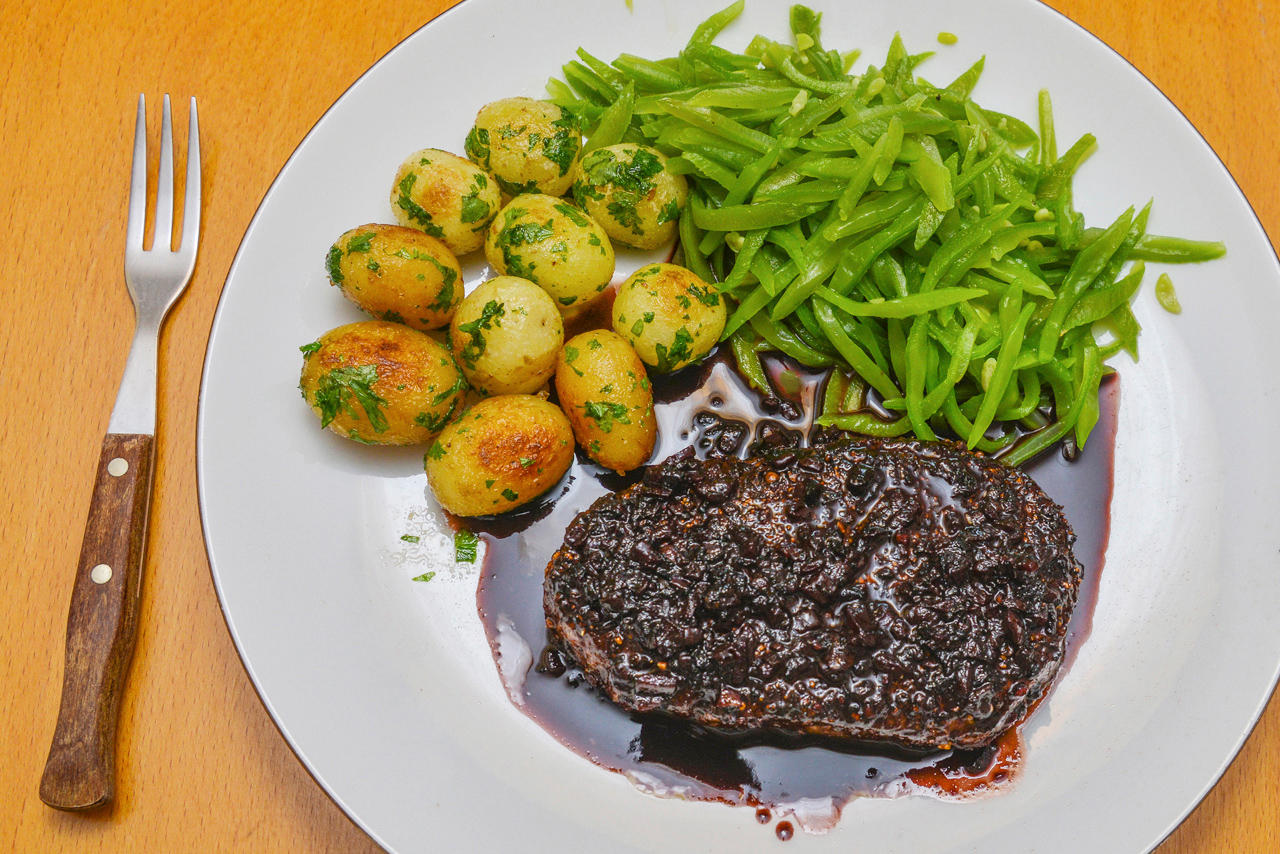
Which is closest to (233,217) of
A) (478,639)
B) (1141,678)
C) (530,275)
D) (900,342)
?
(530,275)

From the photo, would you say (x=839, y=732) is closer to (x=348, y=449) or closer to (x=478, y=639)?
(x=478, y=639)

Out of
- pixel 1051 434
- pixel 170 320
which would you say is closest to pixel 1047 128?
pixel 1051 434

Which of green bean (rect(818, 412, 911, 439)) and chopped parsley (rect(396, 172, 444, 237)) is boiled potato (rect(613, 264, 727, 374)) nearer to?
green bean (rect(818, 412, 911, 439))

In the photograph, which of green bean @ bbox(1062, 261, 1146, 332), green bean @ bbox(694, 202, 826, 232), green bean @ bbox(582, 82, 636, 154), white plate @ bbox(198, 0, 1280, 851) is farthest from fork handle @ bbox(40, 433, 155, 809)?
green bean @ bbox(1062, 261, 1146, 332)

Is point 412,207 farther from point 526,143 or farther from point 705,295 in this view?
point 705,295

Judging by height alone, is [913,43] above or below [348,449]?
above
